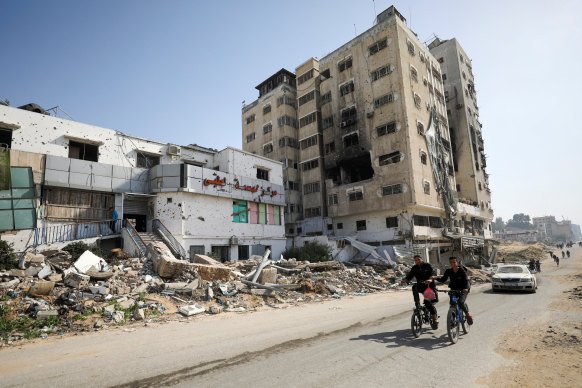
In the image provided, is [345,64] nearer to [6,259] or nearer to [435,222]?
[435,222]

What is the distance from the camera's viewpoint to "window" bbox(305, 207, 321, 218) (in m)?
36.7

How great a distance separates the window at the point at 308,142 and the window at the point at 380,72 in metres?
10.0

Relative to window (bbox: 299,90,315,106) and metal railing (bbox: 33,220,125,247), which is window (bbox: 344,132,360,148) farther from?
metal railing (bbox: 33,220,125,247)

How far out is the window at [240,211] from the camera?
25205mm

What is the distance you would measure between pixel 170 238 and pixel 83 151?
849cm

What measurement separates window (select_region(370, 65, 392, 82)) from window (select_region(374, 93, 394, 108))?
2.49 m

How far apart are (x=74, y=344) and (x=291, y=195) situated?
32.6 meters

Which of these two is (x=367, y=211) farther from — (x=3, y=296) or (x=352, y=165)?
(x=3, y=296)

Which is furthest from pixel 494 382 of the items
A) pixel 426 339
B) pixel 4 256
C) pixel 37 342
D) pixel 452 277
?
pixel 4 256

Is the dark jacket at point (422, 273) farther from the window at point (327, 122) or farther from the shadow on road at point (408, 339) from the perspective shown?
the window at point (327, 122)

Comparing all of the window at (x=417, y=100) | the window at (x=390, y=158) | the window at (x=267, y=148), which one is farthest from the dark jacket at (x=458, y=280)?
the window at (x=267, y=148)

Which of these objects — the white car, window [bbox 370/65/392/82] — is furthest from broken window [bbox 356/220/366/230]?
the white car

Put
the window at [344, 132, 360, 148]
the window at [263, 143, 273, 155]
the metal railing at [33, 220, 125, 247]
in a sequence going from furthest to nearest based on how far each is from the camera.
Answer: the window at [263, 143, 273, 155] → the window at [344, 132, 360, 148] → the metal railing at [33, 220, 125, 247]

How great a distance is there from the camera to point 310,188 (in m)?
38.3
